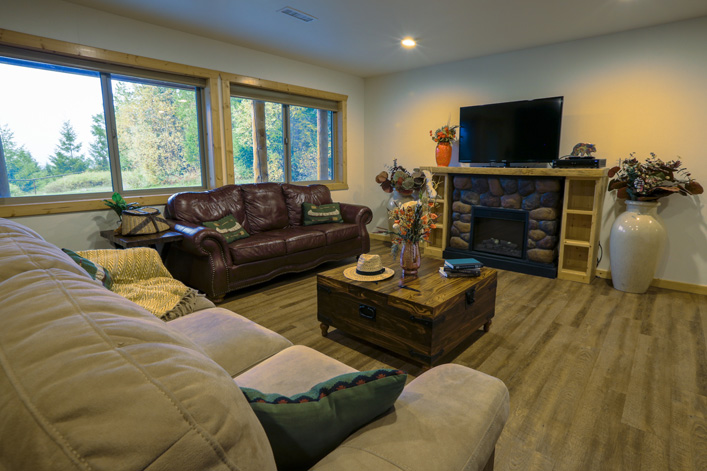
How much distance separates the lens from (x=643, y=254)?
3.54 m

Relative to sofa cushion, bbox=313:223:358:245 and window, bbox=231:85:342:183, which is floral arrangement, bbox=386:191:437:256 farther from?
window, bbox=231:85:342:183

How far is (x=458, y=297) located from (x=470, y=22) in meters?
2.78

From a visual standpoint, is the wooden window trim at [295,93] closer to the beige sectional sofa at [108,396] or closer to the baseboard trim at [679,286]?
the beige sectional sofa at [108,396]

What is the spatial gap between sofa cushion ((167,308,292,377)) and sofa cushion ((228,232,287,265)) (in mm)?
1618

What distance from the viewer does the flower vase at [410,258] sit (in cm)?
256

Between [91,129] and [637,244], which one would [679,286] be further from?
[91,129]

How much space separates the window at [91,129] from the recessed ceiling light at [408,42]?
234cm

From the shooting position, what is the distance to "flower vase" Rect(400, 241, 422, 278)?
256cm

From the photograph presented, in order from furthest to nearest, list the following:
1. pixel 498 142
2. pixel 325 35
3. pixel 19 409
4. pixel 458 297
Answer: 1. pixel 498 142
2. pixel 325 35
3. pixel 458 297
4. pixel 19 409

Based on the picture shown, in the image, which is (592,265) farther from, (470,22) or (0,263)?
(0,263)

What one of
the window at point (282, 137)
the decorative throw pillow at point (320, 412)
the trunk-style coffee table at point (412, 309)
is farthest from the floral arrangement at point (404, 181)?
the decorative throw pillow at point (320, 412)

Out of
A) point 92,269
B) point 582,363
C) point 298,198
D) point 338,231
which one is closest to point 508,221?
point 338,231

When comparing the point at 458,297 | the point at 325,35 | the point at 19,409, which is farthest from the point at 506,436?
the point at 325,35

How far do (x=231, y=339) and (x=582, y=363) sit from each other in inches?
85.2
